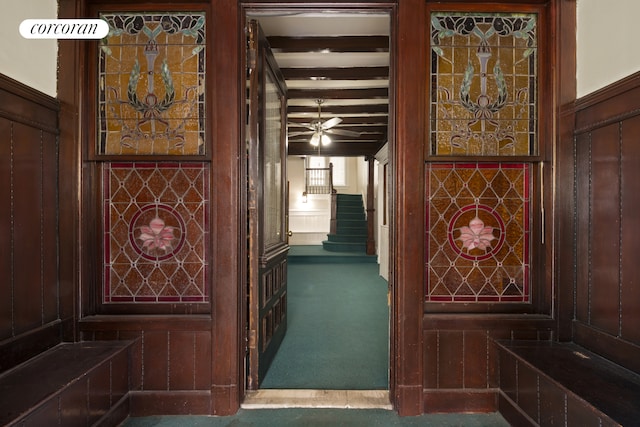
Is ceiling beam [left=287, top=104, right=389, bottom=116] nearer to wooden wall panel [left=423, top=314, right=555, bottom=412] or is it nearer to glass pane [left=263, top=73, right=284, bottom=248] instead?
glass pane [left=263, top=73, right=284, bottom=248]

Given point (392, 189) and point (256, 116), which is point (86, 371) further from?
point (392, 189)

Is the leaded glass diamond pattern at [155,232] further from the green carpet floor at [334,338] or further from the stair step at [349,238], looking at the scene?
the stair step at [349,238]

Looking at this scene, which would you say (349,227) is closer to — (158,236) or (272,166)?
(272,166)

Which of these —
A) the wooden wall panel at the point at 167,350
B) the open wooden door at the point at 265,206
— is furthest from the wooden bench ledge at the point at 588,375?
the wooden wall panel at the point at 167,350

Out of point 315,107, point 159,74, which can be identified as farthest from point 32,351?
point 315,107

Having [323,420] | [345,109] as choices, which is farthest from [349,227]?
[323,420]

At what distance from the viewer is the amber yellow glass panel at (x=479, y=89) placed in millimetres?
2209

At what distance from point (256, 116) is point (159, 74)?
0.63 m

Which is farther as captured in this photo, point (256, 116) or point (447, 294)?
point (256, 116)

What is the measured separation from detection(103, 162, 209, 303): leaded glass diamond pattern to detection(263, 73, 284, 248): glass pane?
611 millimetres

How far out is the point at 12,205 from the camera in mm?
1804

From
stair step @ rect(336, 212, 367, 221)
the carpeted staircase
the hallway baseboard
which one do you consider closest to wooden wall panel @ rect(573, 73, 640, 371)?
the hallway baseboard

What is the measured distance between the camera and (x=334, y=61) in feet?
12.6

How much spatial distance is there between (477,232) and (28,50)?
108 inches
